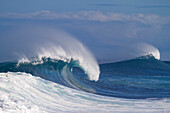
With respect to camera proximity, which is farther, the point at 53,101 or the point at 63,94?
the point at 63,94

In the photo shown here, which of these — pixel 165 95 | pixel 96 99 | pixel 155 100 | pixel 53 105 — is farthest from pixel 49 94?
pixel 165 95

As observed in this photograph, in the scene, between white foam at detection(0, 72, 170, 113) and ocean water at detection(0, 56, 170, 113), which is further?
ocean water at detection(0, 56, 170, 113)

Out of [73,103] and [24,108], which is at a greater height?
[73,103]

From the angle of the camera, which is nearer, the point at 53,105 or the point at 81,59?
the point at 53,105

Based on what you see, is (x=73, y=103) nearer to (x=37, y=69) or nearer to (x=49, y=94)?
(x=49, y=94)

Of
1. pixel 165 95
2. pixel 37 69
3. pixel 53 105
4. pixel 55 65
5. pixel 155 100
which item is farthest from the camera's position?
pixel 55 65

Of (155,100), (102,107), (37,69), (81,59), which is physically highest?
(81,59)

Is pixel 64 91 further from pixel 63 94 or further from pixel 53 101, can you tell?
pixel 53 101

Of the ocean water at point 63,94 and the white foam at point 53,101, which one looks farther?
the ocean water at point 63,94

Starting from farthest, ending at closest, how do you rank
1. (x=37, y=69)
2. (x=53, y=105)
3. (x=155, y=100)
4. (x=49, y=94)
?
(x=37, y=69) < (x=155, y=100) < (x=49, y=94) < (x=53, y=105)

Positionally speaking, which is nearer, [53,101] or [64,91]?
[53,101]

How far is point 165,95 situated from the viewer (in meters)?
12.7

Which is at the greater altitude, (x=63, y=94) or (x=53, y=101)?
(x=63, y=94)

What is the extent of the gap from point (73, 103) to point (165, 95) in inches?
197
